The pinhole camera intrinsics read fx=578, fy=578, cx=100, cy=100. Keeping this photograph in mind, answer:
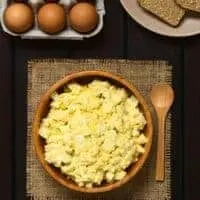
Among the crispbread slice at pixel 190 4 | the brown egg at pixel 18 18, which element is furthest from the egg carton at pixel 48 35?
the crispbread slice at pixel 190 4

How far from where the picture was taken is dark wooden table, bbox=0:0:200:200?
0.92 meters

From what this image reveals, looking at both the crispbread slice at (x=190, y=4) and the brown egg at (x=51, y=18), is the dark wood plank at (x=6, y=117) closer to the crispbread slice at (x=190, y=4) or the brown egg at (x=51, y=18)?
the brown egg at (x=51, y=18)

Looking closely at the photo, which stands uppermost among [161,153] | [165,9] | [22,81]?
[165,9]

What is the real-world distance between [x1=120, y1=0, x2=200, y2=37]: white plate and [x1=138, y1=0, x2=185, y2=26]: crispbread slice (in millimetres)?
10

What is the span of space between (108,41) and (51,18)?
4.4 inches

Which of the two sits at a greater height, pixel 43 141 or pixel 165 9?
pixel 165 9

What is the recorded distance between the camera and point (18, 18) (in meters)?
0.88

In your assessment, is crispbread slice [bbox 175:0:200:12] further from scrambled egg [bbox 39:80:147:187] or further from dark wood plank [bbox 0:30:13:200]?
dark wood plank [bbox 0:30:13:200]

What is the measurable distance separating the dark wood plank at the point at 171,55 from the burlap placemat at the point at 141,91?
1 centimetres

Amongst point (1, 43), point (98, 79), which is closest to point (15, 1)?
point (1, 43)

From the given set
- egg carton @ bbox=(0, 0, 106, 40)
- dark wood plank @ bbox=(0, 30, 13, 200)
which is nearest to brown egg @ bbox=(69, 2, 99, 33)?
egg carton @ bbox=(0, 0, 106, 40)

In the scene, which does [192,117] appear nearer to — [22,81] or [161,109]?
[161,109]

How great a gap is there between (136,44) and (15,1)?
206 mm

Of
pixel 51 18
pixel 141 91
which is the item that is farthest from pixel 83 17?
pixel 141 91
